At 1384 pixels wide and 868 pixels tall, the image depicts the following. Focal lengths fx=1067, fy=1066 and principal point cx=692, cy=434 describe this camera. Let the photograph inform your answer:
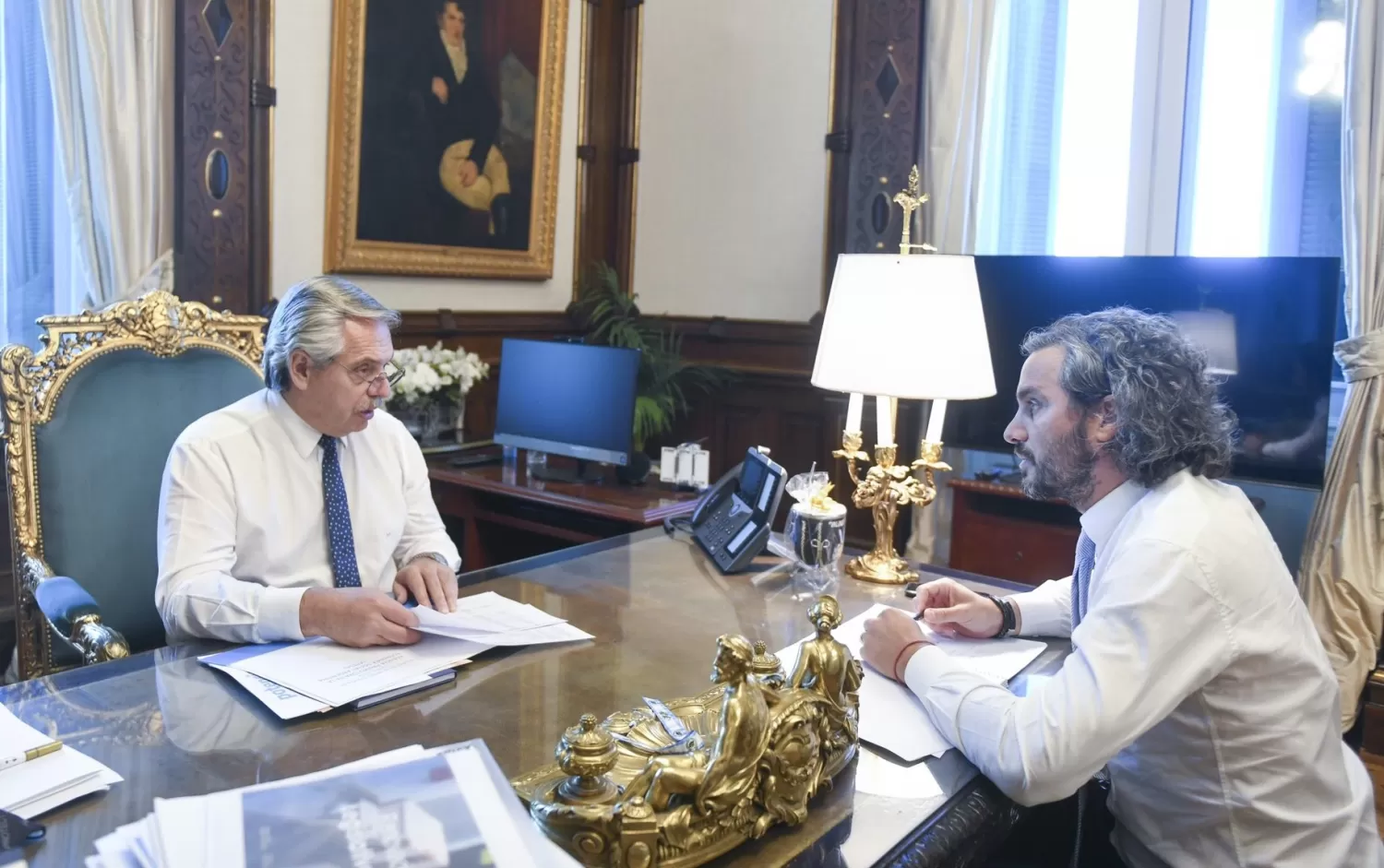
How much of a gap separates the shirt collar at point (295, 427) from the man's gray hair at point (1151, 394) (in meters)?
1.29

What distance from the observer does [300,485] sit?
1.91 m

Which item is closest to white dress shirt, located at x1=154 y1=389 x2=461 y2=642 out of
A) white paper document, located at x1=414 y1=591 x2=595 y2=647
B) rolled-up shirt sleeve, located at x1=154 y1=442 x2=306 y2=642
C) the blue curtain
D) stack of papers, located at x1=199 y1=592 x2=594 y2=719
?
rolled-up shirt sleeve, located at x1=154 y1=442 x2=306 y2=642

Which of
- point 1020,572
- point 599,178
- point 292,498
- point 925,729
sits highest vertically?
point 599,178

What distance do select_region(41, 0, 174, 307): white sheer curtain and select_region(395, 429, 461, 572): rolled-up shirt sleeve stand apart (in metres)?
1.54

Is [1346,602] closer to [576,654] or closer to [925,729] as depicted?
[925,729]

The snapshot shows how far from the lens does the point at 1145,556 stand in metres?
1.32

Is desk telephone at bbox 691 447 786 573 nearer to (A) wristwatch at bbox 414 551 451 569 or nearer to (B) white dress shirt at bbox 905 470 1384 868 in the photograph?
(A) wristwatch at bbox 414 551 451 569

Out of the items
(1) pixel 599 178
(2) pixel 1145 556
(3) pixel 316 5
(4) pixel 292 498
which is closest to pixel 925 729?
(2) pixel 1145 556

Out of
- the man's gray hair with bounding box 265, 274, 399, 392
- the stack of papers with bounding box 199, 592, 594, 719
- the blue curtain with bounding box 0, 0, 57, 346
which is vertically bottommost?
the stack of papers with bounding box 199, 592, 594, 719

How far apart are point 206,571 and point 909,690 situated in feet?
3.67

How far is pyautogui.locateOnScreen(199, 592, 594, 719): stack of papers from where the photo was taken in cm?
130

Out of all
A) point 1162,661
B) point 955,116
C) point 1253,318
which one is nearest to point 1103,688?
point 1162,661

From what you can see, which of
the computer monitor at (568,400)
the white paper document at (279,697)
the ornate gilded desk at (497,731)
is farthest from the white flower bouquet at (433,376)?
the white paper document at (279,697)

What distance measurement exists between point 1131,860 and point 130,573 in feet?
6.07
